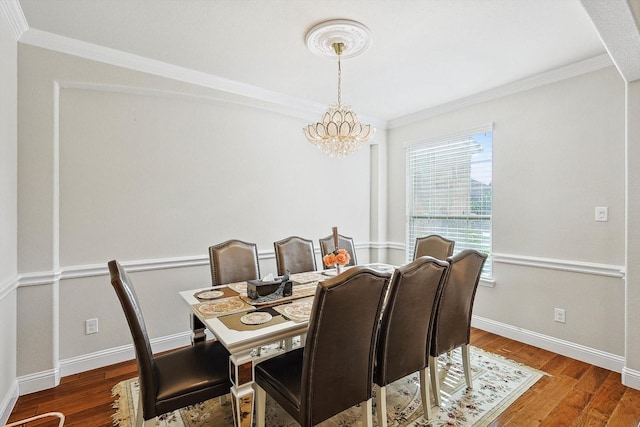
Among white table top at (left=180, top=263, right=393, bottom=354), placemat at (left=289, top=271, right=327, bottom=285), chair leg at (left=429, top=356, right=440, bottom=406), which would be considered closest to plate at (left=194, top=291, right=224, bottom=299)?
white table top at (left=180, top=263, right=393, bottom=354)

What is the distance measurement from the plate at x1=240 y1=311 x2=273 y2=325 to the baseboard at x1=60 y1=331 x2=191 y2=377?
1.68 metres

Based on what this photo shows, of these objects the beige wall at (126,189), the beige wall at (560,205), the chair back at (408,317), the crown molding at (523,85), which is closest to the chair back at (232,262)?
the beige wall at (126,189)

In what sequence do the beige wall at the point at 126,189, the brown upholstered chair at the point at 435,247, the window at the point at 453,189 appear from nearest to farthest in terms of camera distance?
the beige wall at the point at 126,189, the brown upholstered chair at the point at 435,247, the window at the point at 453,189

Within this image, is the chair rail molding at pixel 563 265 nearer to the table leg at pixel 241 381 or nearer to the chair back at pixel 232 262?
the chair back at pixel 232 262

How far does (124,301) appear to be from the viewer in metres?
1.39

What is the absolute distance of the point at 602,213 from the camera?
2691 mm

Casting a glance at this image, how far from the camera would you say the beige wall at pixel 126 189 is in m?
2.37

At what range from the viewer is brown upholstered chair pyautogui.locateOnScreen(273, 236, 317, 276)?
3053 mm

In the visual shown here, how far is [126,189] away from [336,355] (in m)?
2.43

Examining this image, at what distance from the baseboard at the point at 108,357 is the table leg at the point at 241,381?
1.77 metres

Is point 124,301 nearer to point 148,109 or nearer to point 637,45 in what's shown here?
point 148,109

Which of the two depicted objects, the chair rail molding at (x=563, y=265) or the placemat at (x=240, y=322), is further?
the chair rail molding at (x=563, y=265)

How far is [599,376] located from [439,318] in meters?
1.63

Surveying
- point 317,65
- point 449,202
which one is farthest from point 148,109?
point 449,202
